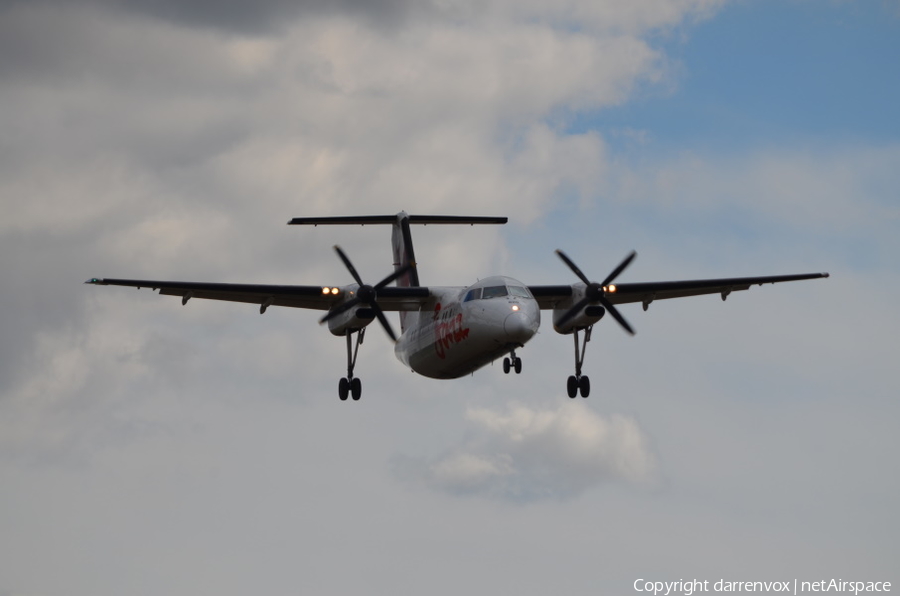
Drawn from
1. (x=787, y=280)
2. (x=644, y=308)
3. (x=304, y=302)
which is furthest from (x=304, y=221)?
(x=787, y=280)

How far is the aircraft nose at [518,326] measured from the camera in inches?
1487

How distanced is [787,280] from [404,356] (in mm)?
13188

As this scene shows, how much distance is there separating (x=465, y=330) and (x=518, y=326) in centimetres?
205

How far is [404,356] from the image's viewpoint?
44.4m

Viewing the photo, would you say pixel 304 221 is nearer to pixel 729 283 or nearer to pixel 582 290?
pixel 582 290

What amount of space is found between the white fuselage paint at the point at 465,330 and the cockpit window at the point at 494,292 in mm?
103

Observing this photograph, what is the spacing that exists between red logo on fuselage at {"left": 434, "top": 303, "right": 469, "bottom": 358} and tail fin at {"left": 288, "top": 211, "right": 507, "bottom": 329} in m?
4.92

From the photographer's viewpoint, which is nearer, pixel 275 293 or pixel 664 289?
pixel 275 293

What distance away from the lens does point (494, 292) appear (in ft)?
129

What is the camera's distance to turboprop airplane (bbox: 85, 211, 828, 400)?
3884cm

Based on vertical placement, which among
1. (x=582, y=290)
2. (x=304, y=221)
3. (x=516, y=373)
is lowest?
(x=516, y=373)

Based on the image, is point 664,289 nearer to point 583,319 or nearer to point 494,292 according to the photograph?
point 583,319

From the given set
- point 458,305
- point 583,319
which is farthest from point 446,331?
point 583,319

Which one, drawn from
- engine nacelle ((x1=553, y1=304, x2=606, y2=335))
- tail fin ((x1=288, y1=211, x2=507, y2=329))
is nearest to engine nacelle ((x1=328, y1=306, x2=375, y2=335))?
tail fin ((x1=288, y1=211, x2=507, y2=329))
